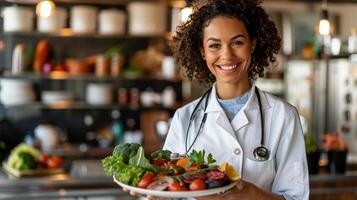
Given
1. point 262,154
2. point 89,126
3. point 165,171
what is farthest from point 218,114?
point 89,126

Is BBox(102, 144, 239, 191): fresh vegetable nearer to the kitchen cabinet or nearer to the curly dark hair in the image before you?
the curly dark hair

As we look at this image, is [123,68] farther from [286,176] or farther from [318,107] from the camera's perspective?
[286,176]

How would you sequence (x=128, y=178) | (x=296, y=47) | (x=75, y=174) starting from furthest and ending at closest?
(x=296, y=47) → (x=75, y=174) → (x=128, y=178)

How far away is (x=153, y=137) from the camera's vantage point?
4910mm

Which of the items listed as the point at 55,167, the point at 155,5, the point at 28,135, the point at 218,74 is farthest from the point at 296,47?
the point at 218,74

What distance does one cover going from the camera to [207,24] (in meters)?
1.52

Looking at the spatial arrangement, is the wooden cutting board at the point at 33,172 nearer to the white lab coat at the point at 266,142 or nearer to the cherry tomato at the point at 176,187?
the white lab coat at the point at 266,142

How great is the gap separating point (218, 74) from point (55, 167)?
6.21ft

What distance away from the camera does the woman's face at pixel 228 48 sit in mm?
1451

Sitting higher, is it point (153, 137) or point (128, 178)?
point (128, 178)

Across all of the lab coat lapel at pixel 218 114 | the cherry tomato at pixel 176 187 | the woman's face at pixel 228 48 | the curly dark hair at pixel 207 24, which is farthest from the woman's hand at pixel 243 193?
the curly dark hair at pixel 207 24

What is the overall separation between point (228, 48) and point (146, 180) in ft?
1.45

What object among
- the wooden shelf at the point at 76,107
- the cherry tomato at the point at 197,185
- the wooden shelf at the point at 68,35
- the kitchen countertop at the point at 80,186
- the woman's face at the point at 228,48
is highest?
the wooden shelf at the point at 68,35

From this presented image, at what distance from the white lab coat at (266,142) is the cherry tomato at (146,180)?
0.91 ft
